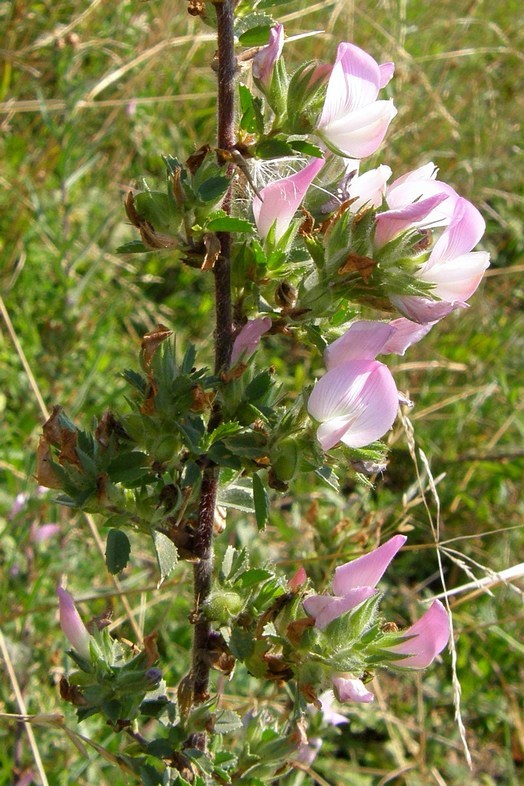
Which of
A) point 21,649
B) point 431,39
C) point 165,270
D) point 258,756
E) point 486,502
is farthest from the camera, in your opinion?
point 431,39

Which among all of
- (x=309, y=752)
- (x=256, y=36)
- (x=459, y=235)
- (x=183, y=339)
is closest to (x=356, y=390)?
(x=459, y=235)

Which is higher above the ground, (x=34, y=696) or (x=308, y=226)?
(x=308, y=226)

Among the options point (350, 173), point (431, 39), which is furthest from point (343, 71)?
point (431, 39)

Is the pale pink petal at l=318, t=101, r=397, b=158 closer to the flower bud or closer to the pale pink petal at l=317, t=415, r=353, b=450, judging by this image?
the pale pink petal at l=317, t=415, r=353, b=450

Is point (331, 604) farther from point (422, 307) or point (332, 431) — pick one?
point (422, 307)

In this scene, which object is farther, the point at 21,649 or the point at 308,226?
the point at 21,649

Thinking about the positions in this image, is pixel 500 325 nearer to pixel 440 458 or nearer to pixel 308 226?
pixel 440 458
